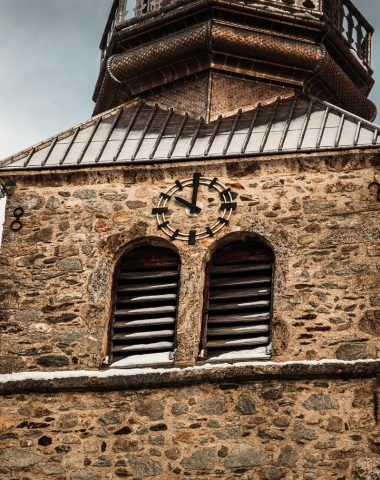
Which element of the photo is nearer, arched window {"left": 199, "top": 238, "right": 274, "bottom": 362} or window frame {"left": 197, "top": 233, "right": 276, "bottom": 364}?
window frame {"left": 197, "top": 233, "right": 276, "bottom": 364}

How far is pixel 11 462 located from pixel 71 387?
1070mm

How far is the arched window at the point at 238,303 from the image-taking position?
21.5 meters

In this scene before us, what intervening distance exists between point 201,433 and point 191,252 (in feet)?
8.41

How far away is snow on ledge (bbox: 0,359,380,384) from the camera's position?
20797mm

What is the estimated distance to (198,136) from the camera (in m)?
23.8

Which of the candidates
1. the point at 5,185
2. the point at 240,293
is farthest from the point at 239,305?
the point at 5,185

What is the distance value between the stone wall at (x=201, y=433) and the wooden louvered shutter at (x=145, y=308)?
780 millimetres

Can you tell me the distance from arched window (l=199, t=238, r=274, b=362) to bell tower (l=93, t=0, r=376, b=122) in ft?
8.83

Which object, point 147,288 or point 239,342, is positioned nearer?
point 239,342

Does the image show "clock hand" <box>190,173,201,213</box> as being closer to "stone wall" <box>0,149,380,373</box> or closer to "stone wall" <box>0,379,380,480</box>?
"stone wall" <box>0,149,380,373</box>

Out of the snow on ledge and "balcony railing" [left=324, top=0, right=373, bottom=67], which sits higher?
"balcony railing" [left=324, top=0, right=373, bottom=67]

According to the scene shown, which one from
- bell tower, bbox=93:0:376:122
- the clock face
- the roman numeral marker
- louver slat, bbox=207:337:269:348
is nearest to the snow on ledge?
louver slat, bbox=207:337:269:348

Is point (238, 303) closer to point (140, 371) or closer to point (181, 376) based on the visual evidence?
point (181, 376)

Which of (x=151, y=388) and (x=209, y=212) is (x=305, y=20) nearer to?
(x=209, y=212)
